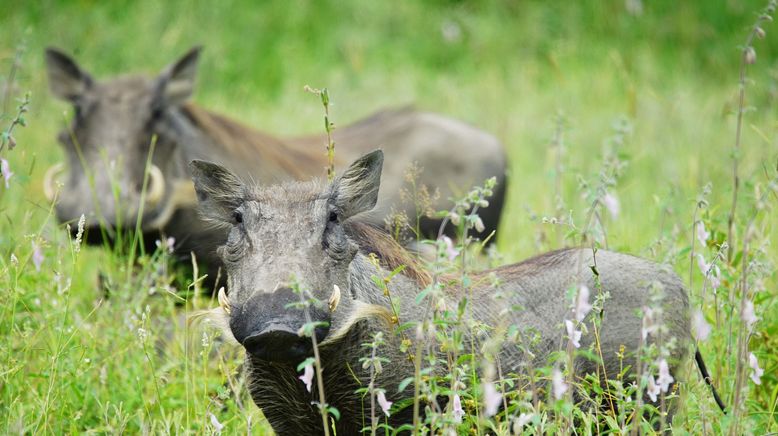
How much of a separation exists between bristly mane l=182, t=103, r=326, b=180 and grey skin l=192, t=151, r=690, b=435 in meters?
2.52

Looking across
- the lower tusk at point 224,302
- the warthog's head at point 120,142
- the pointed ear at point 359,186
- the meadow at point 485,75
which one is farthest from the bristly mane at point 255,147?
the lower tusk at point 224,302

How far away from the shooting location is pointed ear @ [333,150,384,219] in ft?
9.30

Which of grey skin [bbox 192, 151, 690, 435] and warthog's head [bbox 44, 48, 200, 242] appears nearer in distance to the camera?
grey skin [bbox 192, 151, 690, 435]

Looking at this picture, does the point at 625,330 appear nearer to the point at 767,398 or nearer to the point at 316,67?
the point at 767,398

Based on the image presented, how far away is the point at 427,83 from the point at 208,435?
6663mm

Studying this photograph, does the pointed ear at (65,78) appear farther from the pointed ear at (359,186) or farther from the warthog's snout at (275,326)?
the warthog's snout at (275,326)

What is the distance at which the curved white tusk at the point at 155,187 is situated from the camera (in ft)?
16.6

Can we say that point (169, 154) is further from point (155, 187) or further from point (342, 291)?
point (342, 291)

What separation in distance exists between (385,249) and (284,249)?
46 cm

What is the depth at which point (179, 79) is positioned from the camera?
5496 millimetres

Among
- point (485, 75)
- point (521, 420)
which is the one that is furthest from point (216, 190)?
point (485, 75)

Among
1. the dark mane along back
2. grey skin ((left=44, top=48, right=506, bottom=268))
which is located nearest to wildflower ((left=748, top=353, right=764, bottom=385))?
the dark mane along back

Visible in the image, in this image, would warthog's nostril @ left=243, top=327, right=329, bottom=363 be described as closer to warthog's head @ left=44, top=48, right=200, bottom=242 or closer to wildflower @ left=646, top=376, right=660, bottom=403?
wildflower @ left=646, top=376, right=660, bottom=403

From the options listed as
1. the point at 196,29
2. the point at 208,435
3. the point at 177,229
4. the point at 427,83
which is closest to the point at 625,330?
the point at 208,435
